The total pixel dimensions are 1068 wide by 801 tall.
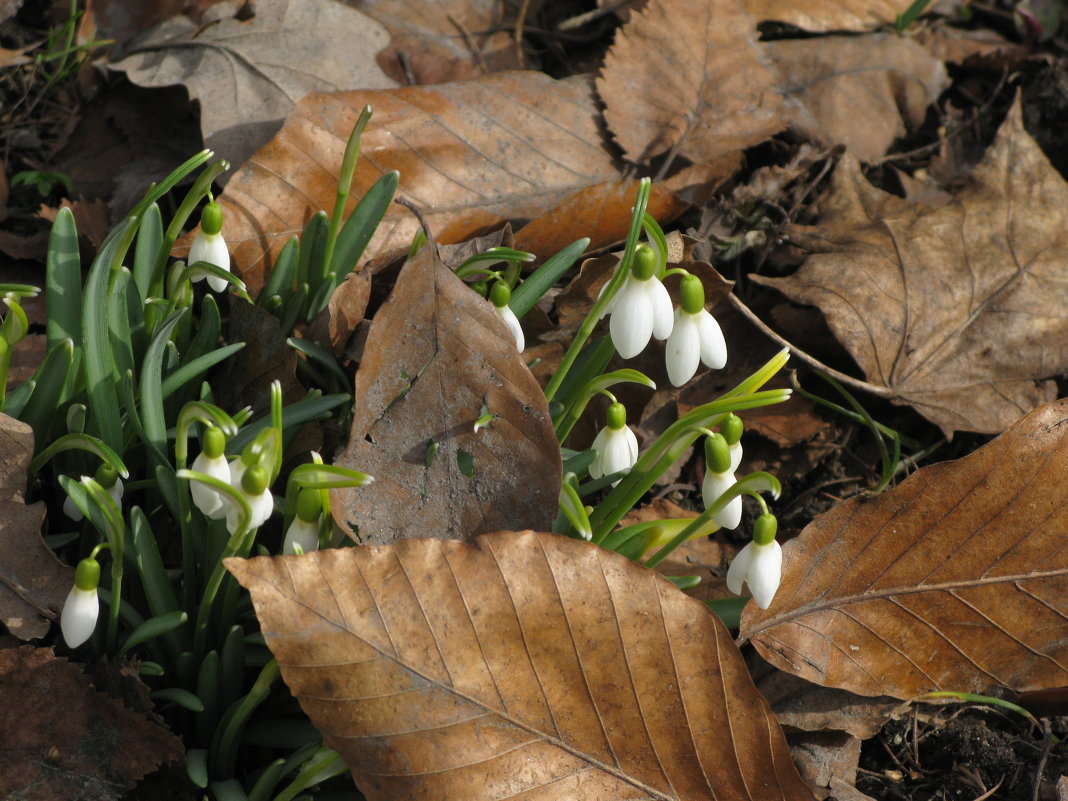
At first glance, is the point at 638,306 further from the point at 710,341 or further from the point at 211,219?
the point at 211,219

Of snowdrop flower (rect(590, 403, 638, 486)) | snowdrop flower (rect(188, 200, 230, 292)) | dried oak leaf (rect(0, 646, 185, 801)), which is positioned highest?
snowdrop flower (rect(188, 200, 230, 292))

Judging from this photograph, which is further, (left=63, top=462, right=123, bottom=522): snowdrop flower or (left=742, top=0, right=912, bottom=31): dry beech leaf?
(left=742, top=0, right=912, bottom=31): dry beech leaf

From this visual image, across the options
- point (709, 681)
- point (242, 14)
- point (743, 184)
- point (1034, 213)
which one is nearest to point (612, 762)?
point (709, 681)

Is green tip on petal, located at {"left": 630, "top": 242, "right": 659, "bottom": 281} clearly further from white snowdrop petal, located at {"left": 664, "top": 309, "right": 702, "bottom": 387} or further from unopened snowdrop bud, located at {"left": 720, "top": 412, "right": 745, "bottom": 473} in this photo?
unopened snowdrop bud, located at {"left": 720, "top": 412, "right": 745, "bottom": 473}

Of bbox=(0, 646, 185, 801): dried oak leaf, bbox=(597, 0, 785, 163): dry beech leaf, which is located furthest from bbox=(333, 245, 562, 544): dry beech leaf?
bbox=(597, 0, 785, 163): dry beech leaf

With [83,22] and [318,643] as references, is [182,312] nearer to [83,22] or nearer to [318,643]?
[318,643]
